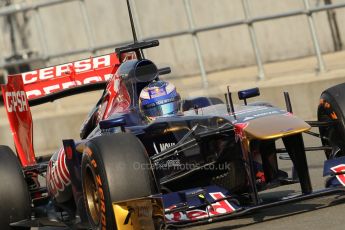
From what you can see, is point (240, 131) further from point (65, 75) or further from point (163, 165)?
point (65, 75)

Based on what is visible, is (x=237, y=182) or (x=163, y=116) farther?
(x=163, y=116)

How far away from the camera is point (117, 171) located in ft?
24.5

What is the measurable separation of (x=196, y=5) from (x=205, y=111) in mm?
11515

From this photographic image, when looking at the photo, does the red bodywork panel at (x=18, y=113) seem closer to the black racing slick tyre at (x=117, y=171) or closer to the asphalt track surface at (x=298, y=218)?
the asphalt track surface at (x=298, y=218)

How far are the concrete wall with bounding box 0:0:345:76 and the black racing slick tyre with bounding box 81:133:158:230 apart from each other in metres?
10.8

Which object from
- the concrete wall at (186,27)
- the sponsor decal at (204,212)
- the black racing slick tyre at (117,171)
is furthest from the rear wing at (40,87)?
the concrete wall at (186,27)

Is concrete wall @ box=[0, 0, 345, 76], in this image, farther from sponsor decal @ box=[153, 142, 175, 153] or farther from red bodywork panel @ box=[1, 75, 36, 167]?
sponsor decal @ box=[153, 142, 175, 153]

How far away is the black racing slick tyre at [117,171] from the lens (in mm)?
7434

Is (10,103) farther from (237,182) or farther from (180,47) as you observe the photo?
(180,47)

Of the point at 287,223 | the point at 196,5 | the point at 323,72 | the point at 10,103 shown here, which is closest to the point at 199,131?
the point at 287,223

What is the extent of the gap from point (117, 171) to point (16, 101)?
3141 mm

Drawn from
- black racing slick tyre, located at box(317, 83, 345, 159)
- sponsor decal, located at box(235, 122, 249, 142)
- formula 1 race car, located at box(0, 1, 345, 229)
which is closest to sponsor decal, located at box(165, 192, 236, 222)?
formula 1 race car, located at box(0, 1, 345, 229)

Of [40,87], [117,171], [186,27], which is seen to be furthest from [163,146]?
[186,27]

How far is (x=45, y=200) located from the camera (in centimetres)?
976
